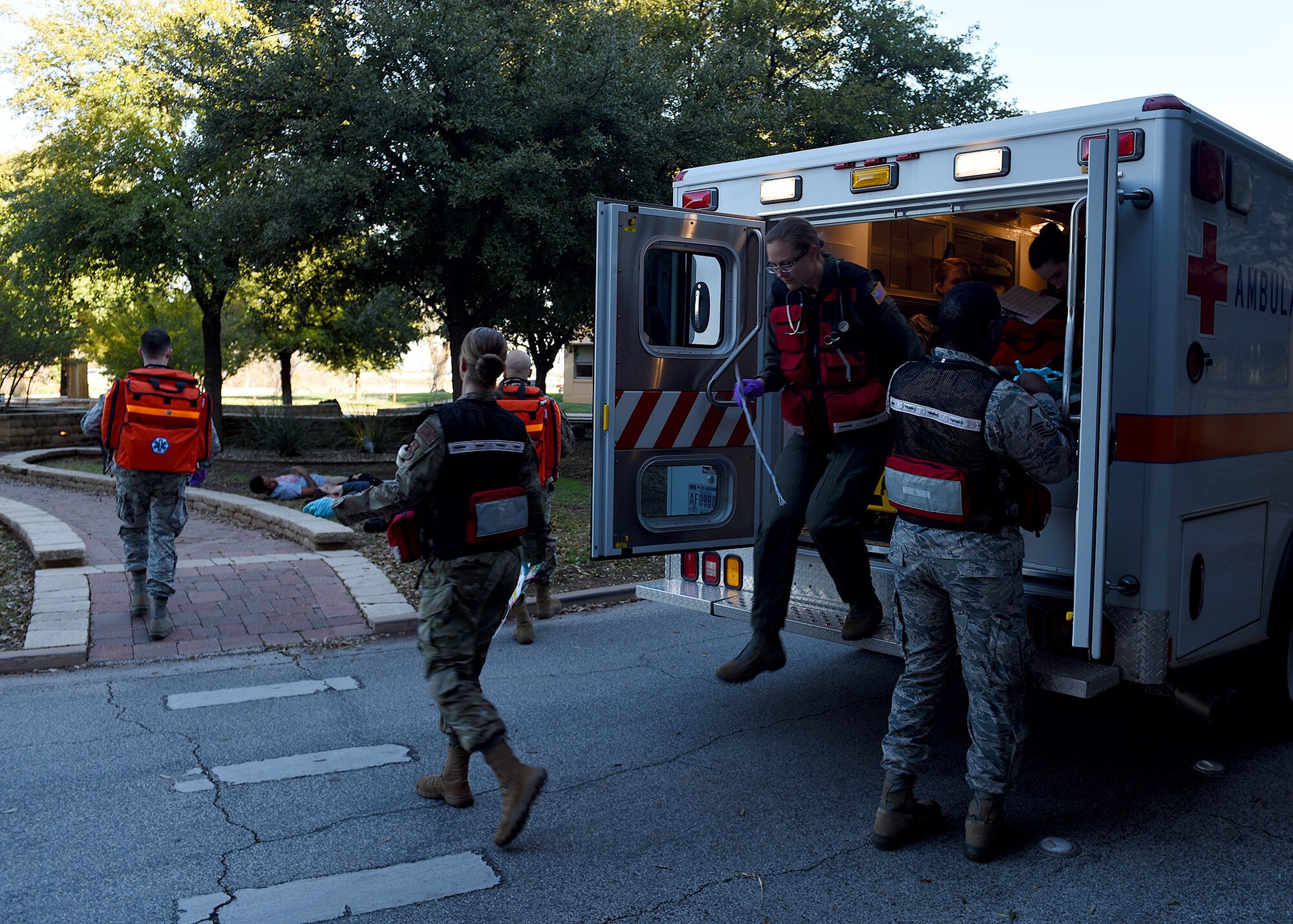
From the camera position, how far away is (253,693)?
600cm

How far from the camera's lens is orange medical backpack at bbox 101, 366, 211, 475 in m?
6.84

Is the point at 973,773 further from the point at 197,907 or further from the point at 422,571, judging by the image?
the point at 197,907

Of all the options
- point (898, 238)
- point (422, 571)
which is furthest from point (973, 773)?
point (898, 238)

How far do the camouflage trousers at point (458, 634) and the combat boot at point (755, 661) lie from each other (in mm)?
1027

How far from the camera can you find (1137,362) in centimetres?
421

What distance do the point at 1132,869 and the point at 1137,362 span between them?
1.85 metres

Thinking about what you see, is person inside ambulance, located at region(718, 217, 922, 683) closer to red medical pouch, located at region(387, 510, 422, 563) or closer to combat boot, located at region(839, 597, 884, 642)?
combat boot, located at region(839, 597, 884, 642)

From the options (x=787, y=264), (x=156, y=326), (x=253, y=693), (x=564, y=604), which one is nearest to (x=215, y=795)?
(x=253, y=693)

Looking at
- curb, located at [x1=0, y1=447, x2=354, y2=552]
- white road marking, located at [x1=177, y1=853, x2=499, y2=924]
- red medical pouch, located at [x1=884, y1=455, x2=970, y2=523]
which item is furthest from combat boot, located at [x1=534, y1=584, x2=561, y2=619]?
red medical pouch, located at [x1=884, y1=455, x2=970, y2=523]

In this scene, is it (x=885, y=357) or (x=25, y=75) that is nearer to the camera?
(x=885, y=357)

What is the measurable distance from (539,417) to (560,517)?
4.83m

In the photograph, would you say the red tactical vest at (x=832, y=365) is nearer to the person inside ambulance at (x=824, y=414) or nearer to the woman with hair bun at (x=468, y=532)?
the person inside ambulance at (x=824, y=414)

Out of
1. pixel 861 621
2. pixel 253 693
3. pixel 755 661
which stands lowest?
pixel 253 693

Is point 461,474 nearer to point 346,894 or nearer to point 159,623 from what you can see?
point 346,894
